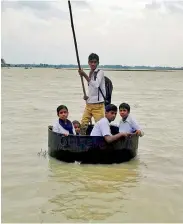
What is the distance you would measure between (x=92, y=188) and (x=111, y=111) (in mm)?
1340

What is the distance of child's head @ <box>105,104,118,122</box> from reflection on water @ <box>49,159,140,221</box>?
2.47ft

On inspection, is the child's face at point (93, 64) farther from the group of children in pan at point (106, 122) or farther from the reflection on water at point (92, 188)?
the reflection on water at point (92, 188)

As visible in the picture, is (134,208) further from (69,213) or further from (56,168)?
(56,168)

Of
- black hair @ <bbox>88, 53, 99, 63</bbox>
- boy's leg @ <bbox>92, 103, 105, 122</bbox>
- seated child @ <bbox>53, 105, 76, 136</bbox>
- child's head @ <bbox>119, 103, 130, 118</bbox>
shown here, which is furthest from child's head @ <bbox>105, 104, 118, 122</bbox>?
black hair @ <bbox>88, 53, 99, 63</bbox>

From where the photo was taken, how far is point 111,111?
6211 mm

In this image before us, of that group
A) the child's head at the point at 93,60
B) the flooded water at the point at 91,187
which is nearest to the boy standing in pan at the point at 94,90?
the child's head at the point at 93,60

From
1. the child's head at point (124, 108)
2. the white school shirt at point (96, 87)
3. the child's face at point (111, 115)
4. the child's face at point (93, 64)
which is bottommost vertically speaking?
the child's face at point (111, 115)

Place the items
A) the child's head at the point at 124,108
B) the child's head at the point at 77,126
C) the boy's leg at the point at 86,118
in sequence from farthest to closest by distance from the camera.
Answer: the child's head at the point at 77,126 → the boy's leg at the point at 86,118 → the child's head at the point at 124,108

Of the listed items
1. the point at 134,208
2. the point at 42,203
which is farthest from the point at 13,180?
the point at 134,208

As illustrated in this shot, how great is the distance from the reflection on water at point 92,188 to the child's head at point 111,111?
29.6 inches

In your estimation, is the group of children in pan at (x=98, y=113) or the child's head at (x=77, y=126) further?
the child's head at (x=77, y=126)

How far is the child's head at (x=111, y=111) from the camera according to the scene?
20.3 feet

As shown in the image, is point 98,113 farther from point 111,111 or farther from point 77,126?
point 111,111

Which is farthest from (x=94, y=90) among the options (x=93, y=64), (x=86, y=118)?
(x=86, y=118)
